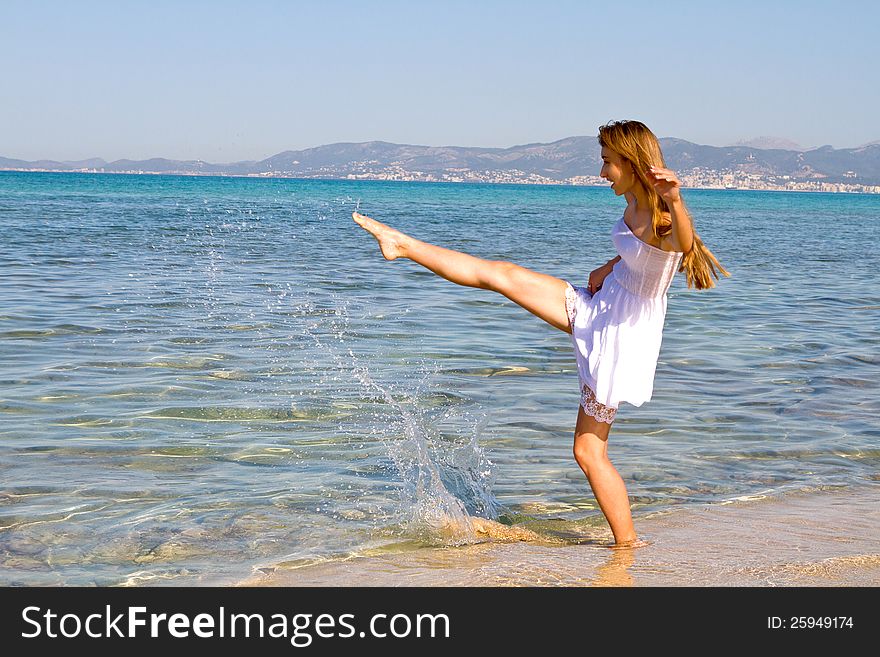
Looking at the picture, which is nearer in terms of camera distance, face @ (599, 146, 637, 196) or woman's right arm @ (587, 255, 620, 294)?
face @ (599, 146, 637, 196)

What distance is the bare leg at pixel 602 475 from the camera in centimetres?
501

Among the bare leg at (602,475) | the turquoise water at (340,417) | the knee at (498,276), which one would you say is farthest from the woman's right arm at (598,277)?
the turquoise water at (340,417)

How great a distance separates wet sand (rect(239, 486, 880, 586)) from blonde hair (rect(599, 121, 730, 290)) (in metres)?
1.30

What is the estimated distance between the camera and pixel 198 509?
5.61 meters

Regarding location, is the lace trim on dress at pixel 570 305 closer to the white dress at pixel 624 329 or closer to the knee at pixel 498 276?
the white dress at pixel 624 329

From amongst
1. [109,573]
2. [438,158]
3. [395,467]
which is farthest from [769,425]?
[438,158]

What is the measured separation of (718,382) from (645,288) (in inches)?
187

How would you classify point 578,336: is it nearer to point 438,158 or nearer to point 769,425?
point 769,425

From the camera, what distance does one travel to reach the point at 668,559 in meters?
4.73

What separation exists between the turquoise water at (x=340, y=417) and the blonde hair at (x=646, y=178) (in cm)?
178

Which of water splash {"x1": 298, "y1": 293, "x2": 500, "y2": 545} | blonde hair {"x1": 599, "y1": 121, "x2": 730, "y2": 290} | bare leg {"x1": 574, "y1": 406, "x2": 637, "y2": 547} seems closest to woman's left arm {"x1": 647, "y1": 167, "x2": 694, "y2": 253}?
blonde hair {"x1": 599, "y1": 121, "x2": 730, "y2": 290}

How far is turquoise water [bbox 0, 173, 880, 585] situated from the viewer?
17.7 ft

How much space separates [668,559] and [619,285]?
132cm

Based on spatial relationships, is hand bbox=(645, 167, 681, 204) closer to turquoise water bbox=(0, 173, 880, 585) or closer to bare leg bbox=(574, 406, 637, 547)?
bare leg bbox=(574, 406, 637, 547)
